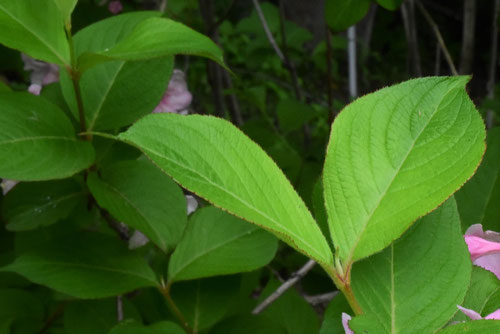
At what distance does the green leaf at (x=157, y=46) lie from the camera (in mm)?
740

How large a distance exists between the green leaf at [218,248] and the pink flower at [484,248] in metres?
0.31

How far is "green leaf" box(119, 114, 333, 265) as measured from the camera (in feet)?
1.62

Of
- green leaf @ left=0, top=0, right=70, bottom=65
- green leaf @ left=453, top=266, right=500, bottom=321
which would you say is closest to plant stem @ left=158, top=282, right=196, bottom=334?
green leaf @ left=0, top=0, right=70, bottom=65

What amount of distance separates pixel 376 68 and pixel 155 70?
226 inches

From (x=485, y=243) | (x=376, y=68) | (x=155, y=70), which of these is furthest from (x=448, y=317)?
(x=376, y=68)

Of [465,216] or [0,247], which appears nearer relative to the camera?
[465,216]

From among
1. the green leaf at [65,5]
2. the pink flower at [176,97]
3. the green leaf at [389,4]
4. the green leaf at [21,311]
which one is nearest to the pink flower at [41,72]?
the pink flower at [176,97]

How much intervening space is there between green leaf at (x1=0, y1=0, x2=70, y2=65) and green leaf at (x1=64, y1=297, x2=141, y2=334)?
1.48ft

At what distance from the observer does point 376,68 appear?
6.43 metres

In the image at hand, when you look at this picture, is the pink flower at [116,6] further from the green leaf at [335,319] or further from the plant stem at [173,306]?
the green leaf at [335,319]

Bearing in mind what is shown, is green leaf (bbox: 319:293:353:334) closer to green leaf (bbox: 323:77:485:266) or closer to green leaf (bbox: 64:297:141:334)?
green leaf (bbox: 323:77:485:266)

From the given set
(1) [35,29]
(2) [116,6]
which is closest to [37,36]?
(1) [35,29]

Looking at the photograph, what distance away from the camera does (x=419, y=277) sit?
562 millimetres

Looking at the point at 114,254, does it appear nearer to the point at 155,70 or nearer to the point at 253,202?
the point at 155,70
